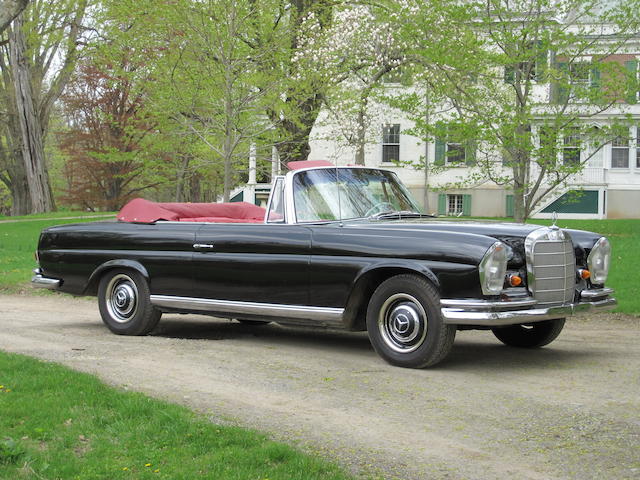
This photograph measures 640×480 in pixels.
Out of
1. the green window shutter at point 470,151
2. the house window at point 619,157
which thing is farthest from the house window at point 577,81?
the house window at point 619,157

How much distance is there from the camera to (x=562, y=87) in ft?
59.3

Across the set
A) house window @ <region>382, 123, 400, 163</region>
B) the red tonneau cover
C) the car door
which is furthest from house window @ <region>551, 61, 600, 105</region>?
house window @ <region>382, 123, 400, 163</region>

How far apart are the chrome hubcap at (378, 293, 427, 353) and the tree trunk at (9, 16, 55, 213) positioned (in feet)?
96.8

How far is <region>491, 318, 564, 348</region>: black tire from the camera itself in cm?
845

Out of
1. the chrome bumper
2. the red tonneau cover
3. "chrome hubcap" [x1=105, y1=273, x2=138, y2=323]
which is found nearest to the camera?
"chrome hubcap" [x1=105, y1=273, x2=138, y2=323]

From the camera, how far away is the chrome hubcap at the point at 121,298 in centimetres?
945

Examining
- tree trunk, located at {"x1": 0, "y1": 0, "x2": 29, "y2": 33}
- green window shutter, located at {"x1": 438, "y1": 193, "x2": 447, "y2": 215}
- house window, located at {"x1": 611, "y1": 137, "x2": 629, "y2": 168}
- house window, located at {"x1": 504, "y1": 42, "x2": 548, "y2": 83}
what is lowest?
green window shutter, located at {"x1": 438, "y1": 193, "x2": 447, "y2": 215}

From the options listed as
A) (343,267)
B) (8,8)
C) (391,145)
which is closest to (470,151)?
(8,8)

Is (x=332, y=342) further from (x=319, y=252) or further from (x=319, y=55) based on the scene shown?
(x=319, y=55)

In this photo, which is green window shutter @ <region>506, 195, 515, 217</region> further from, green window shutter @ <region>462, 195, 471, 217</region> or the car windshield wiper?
the car windshield wiper

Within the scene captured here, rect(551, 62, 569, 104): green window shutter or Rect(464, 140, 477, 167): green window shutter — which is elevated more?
Rect(551, 62, 569, 104): green window shutter

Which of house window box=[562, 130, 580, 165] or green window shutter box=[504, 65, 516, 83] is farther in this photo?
green window shutter box=[504, 65, 516, 83]

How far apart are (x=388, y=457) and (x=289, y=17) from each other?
16.4 metres

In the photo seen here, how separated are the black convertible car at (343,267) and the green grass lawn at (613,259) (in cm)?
405
